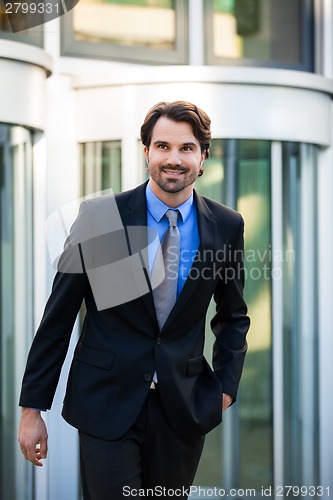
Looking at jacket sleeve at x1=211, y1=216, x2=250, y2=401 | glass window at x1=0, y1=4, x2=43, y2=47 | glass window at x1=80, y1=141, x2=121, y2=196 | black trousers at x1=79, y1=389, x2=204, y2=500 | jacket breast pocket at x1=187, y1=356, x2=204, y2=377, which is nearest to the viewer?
black trousers at x1=79, y1=389, x2=204, y2=500

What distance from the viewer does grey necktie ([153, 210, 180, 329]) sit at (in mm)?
2830

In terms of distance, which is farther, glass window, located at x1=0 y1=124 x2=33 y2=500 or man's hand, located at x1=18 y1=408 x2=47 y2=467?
glass window, located at x1=0 y1=124 x2=33 y2=500

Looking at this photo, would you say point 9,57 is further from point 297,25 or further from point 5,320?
point 297,25

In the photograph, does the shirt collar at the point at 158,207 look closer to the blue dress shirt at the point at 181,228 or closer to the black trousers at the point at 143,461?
the blue dress shirt at the point at 181,228

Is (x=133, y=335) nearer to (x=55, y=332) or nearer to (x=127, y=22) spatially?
(x=55, y=332)

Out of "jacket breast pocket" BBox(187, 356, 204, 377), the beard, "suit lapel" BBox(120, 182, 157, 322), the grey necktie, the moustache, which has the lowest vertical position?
"jacket breast pocket" BBox(187, 356, 204, 377)

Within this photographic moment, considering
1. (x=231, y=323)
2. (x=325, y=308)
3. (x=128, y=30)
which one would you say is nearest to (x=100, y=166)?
(x=128, y=30)

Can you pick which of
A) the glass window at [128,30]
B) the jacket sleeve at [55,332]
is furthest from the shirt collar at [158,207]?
the glass window at [128,30]

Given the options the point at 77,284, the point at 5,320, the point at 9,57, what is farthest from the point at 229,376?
the point at 9,57

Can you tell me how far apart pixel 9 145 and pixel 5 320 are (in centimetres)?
83

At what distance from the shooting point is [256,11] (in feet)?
16.4

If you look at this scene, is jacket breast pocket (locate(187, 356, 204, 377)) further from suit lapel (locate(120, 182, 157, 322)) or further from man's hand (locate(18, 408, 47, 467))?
man's hand (locate(18, 408, 47, 467))

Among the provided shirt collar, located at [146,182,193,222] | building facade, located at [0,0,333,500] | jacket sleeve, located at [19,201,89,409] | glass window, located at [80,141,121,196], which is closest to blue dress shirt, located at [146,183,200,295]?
shirt collar, located at [146,182,193,222]

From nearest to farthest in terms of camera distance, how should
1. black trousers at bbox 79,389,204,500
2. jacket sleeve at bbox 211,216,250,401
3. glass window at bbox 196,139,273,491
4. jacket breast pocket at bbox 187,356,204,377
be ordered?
black trousers at bbox 79,389,204,500, jacket breast pocket at bbox 187,356,204,377, jacket sleeve at bbox 211,216,250,401, glass window at bbox 196,139,273,491
